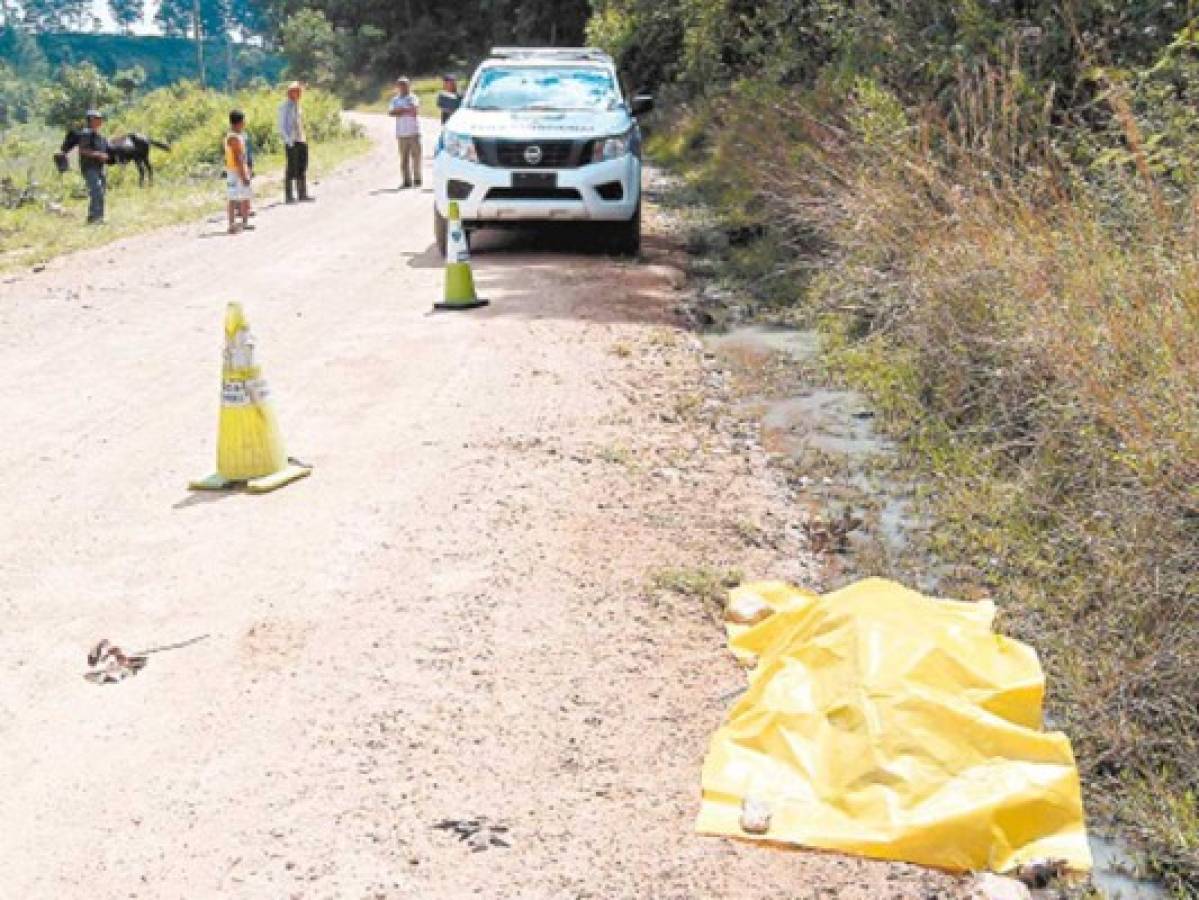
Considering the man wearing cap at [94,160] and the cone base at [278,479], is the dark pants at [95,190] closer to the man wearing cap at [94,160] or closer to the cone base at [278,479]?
the man wearing cap at [94,160]

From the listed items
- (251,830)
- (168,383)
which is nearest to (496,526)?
(251,830)

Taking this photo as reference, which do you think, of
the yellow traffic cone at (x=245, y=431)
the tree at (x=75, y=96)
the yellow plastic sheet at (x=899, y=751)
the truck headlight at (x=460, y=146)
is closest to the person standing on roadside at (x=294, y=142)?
the truck headlight at (x=460, y=146)

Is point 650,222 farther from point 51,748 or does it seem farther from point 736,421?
point 51,748

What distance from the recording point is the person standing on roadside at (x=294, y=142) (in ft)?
66.0

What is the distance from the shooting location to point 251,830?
360cm

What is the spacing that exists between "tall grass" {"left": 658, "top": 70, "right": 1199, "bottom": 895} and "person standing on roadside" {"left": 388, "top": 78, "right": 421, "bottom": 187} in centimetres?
1273

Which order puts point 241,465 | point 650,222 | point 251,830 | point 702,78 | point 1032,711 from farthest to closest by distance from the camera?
point 702,78 → point 650,222 → point 241,465 → point 1032,711 → point 251,830

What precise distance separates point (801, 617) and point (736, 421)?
3455mm

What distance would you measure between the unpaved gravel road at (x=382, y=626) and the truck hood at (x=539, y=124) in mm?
3562

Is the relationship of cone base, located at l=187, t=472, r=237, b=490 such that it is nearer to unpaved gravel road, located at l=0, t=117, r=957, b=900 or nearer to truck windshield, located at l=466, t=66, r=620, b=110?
unpaved gravel road, located at l=0, t=117, r=957, b=900

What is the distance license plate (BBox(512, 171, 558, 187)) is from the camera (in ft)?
41.5

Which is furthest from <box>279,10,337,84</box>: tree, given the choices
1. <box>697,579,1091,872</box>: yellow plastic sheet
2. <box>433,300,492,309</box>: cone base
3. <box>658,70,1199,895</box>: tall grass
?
<box>697,579,1091,872</box>: yellow plastic sheet

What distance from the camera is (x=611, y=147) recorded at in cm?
1281

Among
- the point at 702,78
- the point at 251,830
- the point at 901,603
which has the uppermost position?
the point at 702,78
